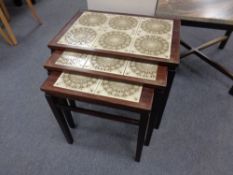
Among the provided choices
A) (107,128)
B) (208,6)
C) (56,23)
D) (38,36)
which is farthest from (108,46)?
(56,23)

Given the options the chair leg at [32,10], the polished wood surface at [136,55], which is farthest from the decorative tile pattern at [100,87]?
the chair leg at [32,10]

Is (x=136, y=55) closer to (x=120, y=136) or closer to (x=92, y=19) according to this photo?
(x=92, y=19)

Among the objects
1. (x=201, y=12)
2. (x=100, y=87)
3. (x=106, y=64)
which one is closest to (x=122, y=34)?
(x=106, y=64)

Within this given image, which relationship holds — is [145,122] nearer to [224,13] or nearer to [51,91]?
[51,91]

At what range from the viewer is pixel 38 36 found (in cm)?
219

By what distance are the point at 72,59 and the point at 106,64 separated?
19cm

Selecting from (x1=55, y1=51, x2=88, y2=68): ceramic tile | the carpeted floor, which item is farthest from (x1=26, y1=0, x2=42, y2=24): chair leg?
(x1=55, y1=51, x2=88, y2=68): ceramic tile

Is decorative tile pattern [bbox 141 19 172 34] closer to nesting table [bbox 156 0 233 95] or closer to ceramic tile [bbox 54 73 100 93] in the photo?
nesting table [bbox 156 0 233 95]

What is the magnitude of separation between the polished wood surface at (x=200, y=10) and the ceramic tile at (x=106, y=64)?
52 cm

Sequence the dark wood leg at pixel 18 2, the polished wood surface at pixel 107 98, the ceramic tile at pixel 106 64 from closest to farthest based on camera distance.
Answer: the polished wood surface at pixel 107 98 → the ceramic tile at pixel 106 64 → the dark wood leg at pixel 18 2

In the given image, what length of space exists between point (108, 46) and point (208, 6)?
2.66 feet

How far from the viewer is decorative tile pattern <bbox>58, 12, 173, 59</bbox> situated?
2.89 ft

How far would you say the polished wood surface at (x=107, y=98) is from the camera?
0.72 meters

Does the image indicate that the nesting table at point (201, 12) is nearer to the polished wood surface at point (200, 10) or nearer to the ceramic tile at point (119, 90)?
the polished wood surface at point (200, 10)
